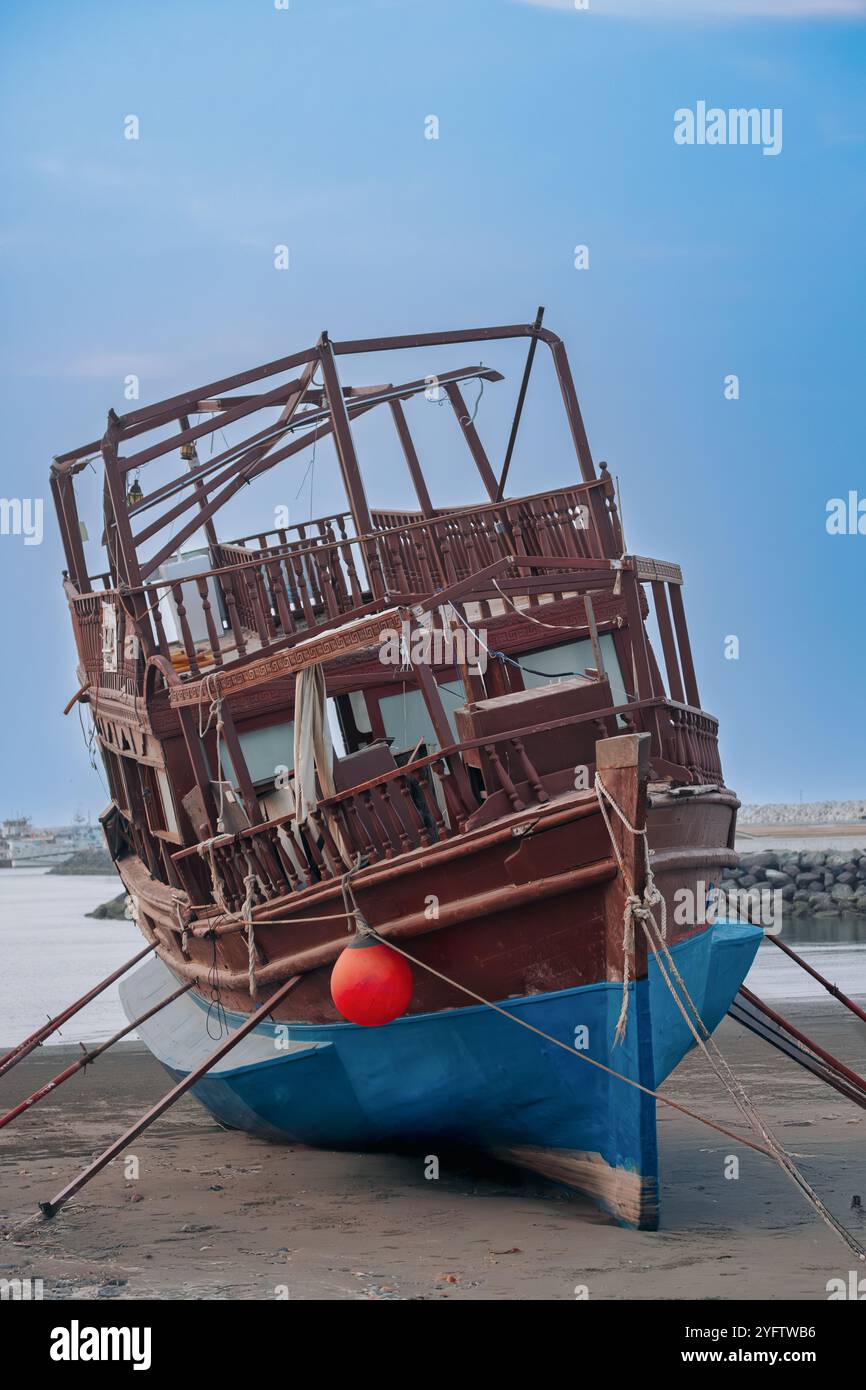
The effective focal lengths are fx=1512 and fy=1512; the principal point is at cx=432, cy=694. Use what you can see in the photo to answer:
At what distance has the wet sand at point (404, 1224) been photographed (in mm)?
8242

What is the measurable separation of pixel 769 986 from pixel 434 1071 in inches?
600

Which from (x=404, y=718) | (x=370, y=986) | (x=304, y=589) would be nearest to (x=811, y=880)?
(x=404, y=718)

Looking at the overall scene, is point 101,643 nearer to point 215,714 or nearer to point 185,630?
point 185,630

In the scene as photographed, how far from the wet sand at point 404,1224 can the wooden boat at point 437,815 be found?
1.30 ft

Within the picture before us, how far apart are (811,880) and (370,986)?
96.5 ft

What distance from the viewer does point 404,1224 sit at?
960 centimetres

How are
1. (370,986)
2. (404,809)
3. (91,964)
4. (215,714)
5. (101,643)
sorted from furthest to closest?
(91,964)
(101,643)
(215,714)
(404,809)
(370,986)

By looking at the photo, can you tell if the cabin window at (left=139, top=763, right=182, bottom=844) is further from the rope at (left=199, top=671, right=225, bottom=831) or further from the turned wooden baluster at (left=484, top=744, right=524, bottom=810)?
the turned wooden baluster at (left=484, top=744, right=524, bottom=810)

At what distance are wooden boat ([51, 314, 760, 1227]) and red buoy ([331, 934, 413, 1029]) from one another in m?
0.27

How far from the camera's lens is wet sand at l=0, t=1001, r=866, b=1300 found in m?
8.24

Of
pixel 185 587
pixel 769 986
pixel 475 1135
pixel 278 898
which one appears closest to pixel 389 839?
pixel 278 898

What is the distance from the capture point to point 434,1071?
33.2 feet

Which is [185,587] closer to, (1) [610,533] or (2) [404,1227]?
(1) [610,533]

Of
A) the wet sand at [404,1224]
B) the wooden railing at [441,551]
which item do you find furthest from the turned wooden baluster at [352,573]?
the wet sand at [404,1224]
